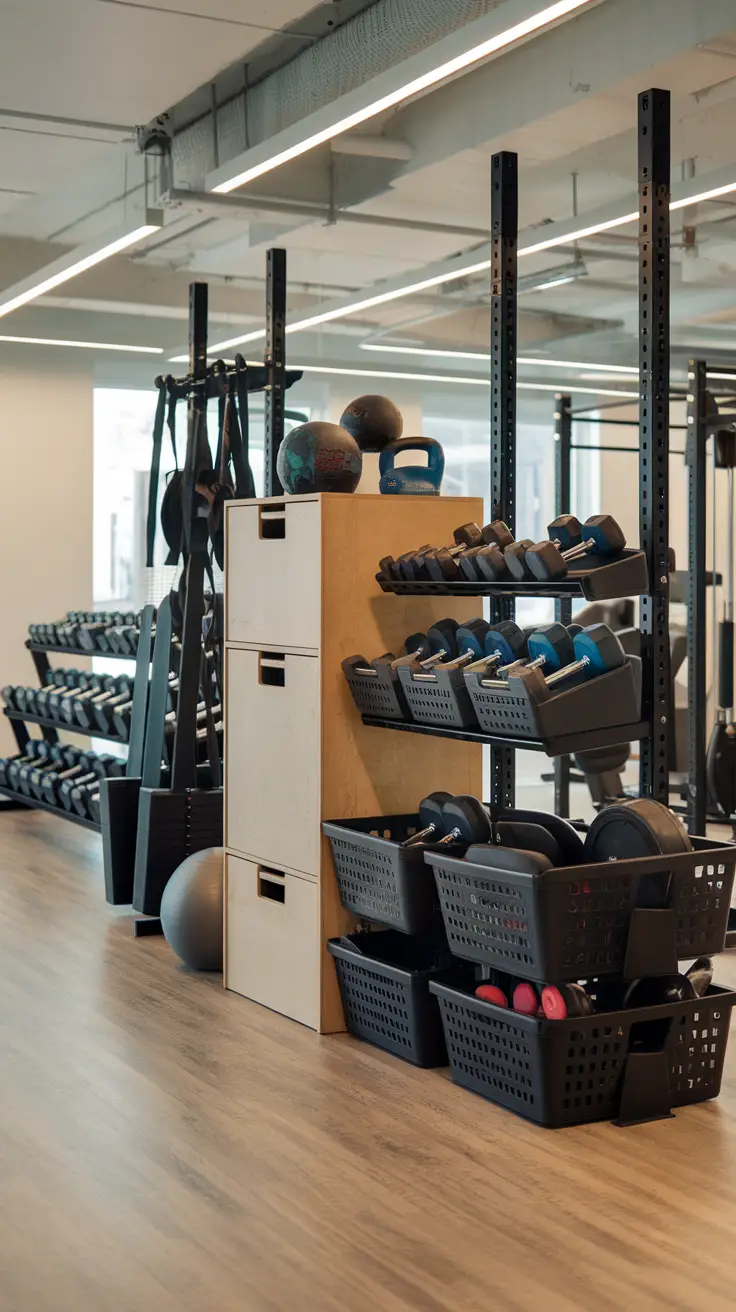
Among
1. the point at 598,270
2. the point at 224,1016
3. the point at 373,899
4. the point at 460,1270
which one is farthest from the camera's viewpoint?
the point at 598,270

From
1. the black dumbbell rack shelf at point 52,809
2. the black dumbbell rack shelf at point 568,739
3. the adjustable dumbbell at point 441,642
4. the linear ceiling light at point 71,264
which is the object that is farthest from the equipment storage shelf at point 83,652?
the black dumbbell rack shelf at point 568,739

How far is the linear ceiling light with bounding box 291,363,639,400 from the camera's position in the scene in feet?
33.9

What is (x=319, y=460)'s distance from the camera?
4258mm

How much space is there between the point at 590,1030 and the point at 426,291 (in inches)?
286

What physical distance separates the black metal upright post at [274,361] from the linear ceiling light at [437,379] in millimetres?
4538

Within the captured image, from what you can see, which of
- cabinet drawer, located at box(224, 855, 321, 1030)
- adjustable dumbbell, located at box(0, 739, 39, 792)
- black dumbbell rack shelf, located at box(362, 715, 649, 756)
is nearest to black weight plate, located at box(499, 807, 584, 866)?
black dumbbell rack shelf, located at box(362, 715, 649, 756)

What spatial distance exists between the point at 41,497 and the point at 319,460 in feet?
19.6

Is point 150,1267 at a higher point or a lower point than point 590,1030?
lower

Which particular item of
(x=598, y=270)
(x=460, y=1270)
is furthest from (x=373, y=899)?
(x=598, y=270)

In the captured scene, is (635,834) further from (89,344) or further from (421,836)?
(89,344)

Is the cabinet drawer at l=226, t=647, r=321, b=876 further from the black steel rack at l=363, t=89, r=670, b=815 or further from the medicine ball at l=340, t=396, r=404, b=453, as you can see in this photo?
Answer: the medicine ball at l=340, t=396, r=404, b=453

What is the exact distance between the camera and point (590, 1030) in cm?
327

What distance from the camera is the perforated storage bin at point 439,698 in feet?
12.0

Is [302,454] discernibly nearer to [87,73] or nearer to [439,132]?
[87,73]
